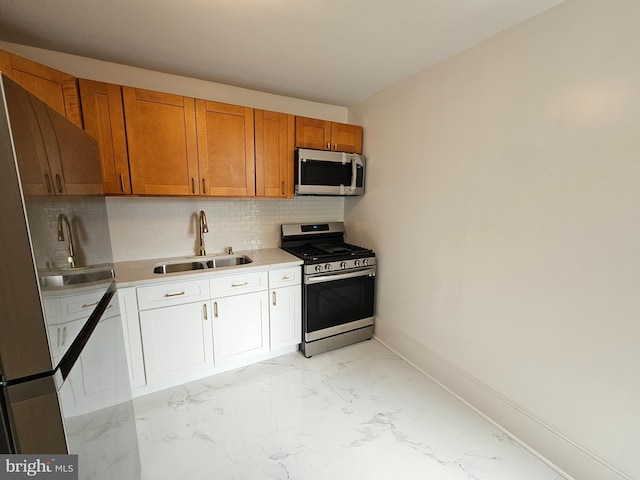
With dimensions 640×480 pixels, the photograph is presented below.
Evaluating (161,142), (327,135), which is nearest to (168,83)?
(161,142)

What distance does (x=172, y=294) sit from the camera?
2.05 meters

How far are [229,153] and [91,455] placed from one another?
6.82ft

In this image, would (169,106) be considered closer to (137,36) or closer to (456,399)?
(137,36)

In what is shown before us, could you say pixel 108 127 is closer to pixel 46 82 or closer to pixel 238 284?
pixel 46 82

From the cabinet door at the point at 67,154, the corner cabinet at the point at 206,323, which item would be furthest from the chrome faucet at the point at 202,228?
the cabinet door at the point at 67,154

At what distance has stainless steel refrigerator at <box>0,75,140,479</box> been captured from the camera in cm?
58

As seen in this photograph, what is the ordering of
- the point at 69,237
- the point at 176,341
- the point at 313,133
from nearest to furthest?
the point at 69,237 → the point at 176,341 → the point at 313,133

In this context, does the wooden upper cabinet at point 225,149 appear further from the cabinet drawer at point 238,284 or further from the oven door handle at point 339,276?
the oven door handle at point 339,276

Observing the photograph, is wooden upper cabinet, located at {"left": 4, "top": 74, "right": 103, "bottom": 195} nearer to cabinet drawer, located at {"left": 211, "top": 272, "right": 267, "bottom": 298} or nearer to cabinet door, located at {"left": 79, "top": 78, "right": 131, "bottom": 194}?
cabinet door, located at {"left": 79, "top": 78, "right": 131, "bottom": 194}

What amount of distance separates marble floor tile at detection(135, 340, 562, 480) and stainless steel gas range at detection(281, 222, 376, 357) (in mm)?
358

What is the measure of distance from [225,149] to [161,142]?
0.47m

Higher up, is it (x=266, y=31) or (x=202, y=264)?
(x=266, y=31)

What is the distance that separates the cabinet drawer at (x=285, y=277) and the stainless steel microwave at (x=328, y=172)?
2.54 ft

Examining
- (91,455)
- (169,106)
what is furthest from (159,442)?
(169,106)
